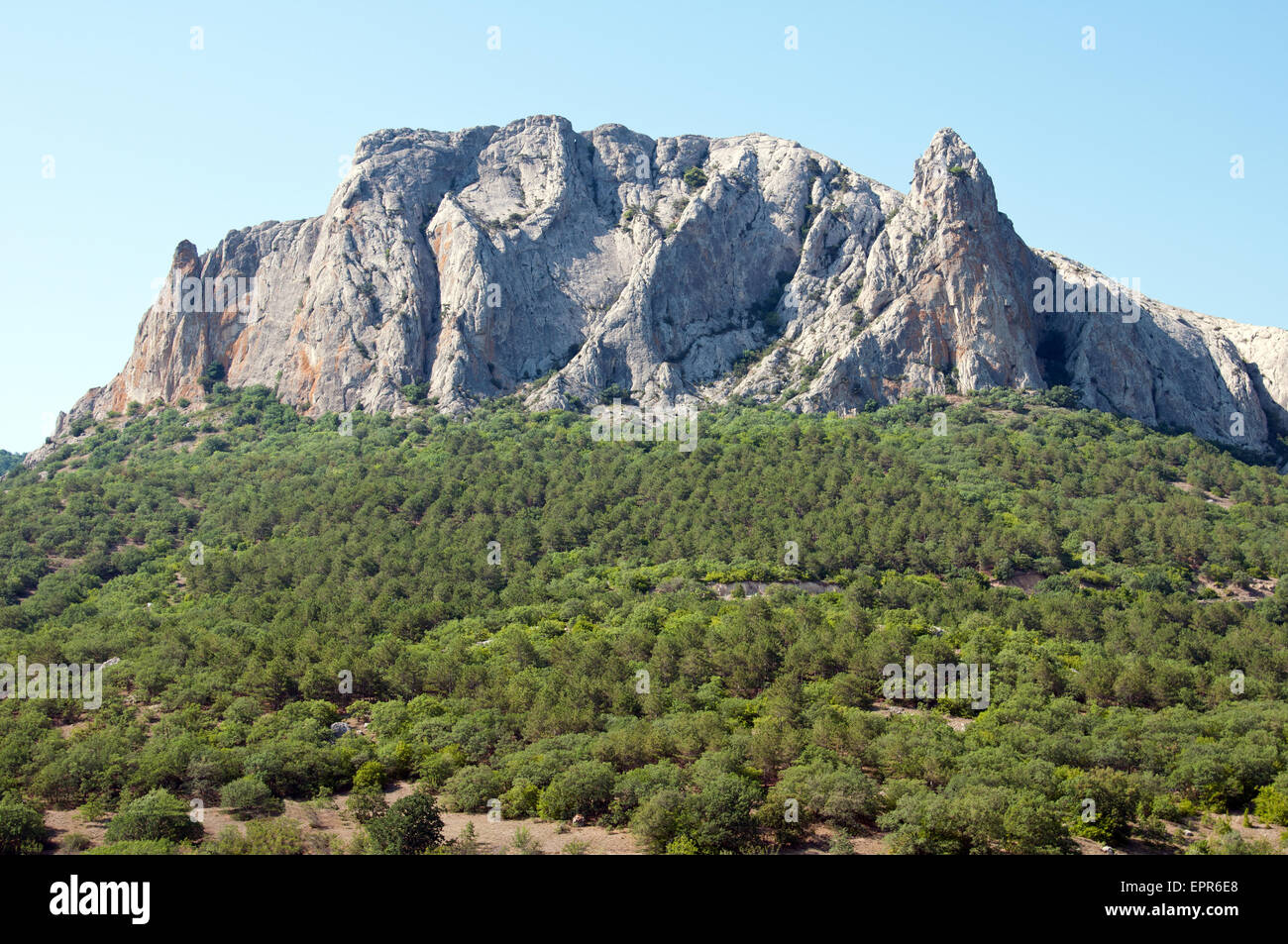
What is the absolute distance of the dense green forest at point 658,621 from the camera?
127 ft

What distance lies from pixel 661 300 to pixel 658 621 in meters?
63.7

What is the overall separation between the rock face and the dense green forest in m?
6.88

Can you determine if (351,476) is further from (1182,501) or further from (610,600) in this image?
(1182,501)

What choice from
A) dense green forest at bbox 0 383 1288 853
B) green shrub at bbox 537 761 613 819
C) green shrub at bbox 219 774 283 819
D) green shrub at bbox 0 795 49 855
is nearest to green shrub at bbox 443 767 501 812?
dense green forest at bbox 0 383 1288 853

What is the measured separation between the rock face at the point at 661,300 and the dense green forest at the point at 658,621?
6876 millimetres

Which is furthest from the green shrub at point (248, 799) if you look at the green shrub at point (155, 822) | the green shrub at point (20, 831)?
the green shrub at point (20, 831)

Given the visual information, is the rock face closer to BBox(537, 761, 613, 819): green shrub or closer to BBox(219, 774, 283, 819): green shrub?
BBox(537, 761, 613, 819): green shrub

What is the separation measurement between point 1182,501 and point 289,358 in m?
95.9

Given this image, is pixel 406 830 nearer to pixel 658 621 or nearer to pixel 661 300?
pixel 658 621

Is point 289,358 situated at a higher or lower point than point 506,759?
higher

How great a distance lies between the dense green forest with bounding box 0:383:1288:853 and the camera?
127 ft

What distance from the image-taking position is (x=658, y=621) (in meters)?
64.9

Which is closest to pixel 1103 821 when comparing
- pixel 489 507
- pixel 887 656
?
pixel 887 656

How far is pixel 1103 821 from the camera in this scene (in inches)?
1404
